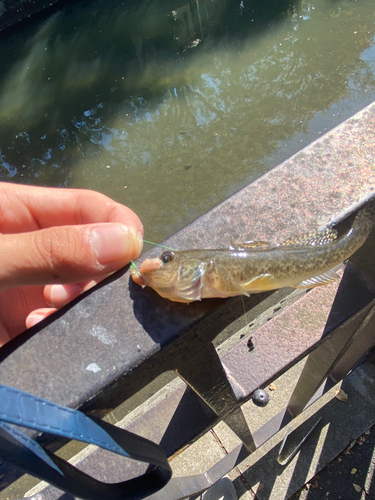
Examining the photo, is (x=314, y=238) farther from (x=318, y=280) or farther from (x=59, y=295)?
(x=59, y=295)

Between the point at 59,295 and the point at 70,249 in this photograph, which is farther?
the point at 59,295

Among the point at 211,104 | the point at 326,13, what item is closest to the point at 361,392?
the point at 211,104

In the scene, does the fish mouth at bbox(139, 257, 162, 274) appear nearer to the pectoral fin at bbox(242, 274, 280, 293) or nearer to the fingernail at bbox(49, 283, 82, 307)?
the pectoral fin at bbox(242, 274, 280, 293)

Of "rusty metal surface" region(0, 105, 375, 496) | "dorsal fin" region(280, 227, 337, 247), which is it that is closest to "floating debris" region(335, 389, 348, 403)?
"dorsal fin" region(280, 227, 337, 247)

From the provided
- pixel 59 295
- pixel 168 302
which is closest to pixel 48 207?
pixel 59 295

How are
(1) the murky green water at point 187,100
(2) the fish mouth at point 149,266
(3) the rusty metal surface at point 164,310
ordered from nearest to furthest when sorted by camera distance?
(3) the rusty metal surface at point 164,310
(2) the fish mouth at point 149,266
(1) the murky green water at point 187,100

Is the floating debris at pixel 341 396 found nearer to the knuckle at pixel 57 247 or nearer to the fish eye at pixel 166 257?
the fish eye at pixel 166 257

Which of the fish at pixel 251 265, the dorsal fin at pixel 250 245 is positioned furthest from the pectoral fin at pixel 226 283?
the dorsal fin at pixel 250 245

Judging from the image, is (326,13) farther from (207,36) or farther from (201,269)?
(201,269)
